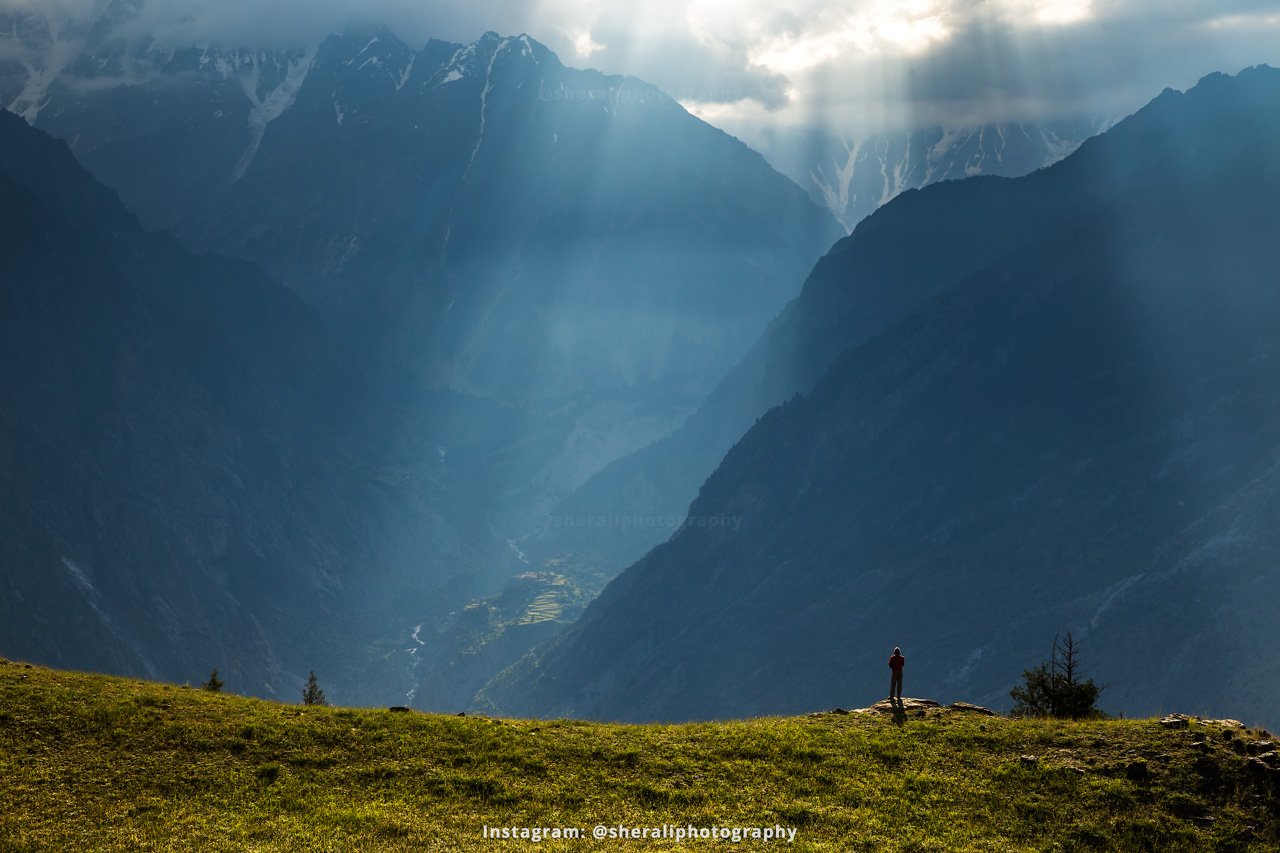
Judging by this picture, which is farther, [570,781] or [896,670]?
[896,670]

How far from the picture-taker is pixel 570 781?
44.6 m

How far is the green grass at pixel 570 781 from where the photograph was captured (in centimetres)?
3966

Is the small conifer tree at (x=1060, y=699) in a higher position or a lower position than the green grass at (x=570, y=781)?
higher

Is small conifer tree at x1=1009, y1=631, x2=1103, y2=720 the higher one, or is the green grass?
small conifer tree at x1=1009, y1=631, x2=1103, y2=720

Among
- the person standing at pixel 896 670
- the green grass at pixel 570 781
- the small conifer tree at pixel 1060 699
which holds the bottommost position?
the green grass at pixel 570 781

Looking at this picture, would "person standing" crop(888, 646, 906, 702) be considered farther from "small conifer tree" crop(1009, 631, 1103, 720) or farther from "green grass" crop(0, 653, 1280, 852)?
"small conifer tree" crop(1009, 631, 1103, 720)

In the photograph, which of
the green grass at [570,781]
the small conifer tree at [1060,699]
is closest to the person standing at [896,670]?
the green grass at [570,781]

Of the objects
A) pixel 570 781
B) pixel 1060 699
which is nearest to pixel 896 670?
pixel 570 781

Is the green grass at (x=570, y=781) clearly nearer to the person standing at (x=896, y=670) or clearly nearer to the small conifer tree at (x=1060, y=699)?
the person standing at (x=896, y=670)

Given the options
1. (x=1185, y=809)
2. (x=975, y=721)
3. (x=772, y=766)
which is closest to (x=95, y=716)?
(x=772, y=766)

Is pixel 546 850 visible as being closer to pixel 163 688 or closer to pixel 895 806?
pixel 895 806

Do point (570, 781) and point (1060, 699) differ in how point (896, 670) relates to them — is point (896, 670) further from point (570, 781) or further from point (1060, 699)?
point (1060, 699)

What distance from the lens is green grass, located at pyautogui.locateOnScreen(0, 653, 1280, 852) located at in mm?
39656

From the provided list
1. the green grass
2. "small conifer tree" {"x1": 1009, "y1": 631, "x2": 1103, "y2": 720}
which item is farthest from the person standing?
"small conifer tree" {"x1": 1009, "y1": 631, "x2": 1103, "y2": 720}
